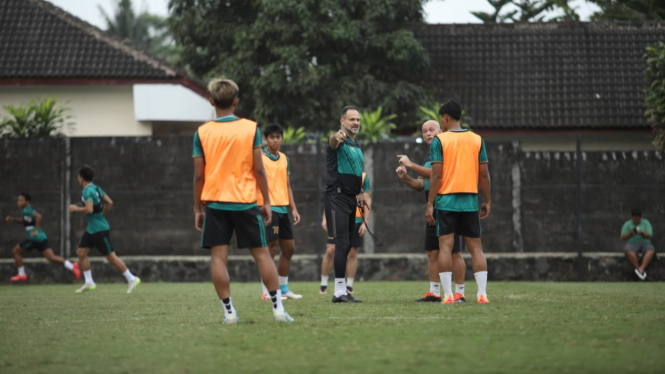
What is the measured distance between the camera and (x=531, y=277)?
17.5 metres

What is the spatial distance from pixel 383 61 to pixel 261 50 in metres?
3.74

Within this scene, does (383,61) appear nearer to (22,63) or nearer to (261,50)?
(261,50)

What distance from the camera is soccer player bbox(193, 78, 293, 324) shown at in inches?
309

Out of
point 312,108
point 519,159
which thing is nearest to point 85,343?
point 519,159

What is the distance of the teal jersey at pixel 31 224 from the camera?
1816cm

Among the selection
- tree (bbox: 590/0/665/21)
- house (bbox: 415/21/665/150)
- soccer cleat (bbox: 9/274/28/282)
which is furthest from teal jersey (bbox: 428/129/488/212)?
tree (bbox: 590/0/665/21)

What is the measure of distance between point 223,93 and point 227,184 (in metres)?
0.75

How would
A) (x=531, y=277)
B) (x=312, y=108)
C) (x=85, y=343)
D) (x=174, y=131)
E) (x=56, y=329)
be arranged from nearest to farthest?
(x=85, y=343) → (x=56, y=329) → (x=531, y=277) → (x=312, y=108) → (x=174, y=131)

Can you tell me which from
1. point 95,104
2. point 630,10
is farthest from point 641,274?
point 630,10

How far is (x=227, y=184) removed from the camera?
25.7 feet

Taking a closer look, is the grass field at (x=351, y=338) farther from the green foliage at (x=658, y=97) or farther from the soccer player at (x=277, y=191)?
the green foliage at (x=658, y=97)

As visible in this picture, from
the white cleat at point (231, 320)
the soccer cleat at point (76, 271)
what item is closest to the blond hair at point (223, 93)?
the white cleat at point (231, 320)

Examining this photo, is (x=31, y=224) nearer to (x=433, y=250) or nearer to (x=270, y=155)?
(x=270, y=155)

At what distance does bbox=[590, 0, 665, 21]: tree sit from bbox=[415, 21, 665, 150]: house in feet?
10.6
